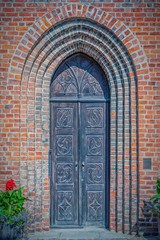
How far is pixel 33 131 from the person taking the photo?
4.62 m

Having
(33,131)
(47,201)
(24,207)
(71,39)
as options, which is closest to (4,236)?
(24,207)

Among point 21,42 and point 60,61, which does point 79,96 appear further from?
point 21,42

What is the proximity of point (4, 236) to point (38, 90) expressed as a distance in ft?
8.62

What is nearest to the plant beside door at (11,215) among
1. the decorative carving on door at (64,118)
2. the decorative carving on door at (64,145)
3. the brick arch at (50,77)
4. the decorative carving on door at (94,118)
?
the brick arch at (50,77)

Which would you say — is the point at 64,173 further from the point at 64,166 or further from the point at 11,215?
the point at 11,215

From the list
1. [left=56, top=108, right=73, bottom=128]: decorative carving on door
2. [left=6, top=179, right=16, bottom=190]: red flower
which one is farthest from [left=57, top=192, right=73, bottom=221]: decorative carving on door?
[left=56, top=108, right=73, bottom=128]: decorative carving on door

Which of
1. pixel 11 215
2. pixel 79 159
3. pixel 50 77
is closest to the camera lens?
pixel 11 215

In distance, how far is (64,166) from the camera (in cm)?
495

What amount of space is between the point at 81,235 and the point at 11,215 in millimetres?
1437

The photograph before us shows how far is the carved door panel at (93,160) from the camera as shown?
495 cm

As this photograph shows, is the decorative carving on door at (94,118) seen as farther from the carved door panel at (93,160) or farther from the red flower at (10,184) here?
the red flower at (10,184)

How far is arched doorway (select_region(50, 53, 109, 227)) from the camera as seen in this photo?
16.2ft

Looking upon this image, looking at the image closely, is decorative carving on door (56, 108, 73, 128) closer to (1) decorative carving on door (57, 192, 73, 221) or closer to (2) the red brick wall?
(2) the red brick wall

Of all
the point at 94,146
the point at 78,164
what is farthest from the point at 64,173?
the point at 94,146
